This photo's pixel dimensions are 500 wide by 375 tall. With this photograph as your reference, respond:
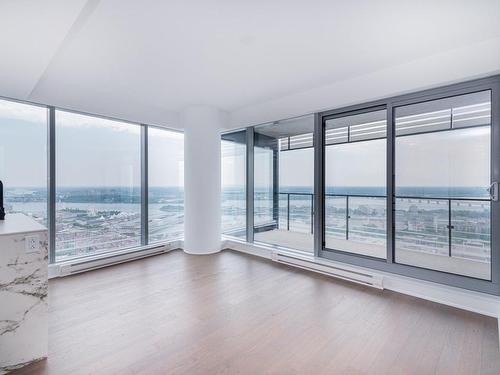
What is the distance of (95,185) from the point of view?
4.12m

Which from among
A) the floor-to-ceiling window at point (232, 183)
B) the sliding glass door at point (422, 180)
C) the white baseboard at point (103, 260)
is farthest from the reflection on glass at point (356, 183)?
the white baseboard at point (103, 260)

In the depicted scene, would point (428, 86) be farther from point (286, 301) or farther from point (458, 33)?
point (286, 301)

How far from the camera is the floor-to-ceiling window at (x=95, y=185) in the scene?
147 inches

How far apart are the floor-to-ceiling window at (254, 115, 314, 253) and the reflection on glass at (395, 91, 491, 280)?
1578 mm

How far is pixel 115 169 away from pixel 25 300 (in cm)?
286

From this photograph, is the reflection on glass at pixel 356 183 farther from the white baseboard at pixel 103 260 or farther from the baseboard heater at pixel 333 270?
the white baseboard at pixel 103 260

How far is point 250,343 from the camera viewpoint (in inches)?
81.0

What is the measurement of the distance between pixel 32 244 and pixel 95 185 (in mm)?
2451

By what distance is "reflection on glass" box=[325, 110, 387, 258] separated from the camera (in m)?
3.58

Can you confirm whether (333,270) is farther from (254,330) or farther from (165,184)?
(165,184)

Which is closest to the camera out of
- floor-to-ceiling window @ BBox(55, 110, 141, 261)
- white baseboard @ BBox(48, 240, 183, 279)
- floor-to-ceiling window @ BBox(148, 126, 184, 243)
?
white baseboard @ BBox(48, 240, 183, 279)

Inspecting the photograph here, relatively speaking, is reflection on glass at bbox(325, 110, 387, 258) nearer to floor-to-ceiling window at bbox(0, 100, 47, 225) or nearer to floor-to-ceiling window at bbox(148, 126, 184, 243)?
floor-to-ceiling window at bbox(148, 126, 184, 243)

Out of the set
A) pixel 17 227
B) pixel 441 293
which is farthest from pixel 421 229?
pixel 17 227

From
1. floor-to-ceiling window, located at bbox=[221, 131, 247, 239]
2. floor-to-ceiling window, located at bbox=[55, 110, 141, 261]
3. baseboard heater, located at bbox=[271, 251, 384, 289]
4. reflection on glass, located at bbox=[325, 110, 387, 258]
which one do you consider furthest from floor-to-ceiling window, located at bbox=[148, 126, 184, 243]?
reflection on glass, located at bbox=[325, 110, 387, 258]
